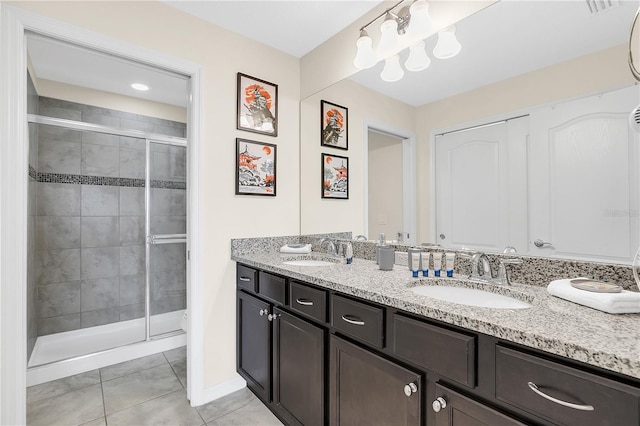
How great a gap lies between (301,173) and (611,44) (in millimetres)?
1851

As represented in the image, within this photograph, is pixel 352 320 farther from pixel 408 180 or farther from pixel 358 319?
pixel 408 180

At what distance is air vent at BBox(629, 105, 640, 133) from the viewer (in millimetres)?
931

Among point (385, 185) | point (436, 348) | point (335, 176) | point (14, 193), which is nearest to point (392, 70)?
point (385, 185)

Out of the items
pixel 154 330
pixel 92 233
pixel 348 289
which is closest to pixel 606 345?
pixel 348 289

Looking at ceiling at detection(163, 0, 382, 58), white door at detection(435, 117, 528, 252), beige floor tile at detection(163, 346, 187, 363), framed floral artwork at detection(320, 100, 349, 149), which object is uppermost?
ceiling at detection(163, 0, 382, 58)

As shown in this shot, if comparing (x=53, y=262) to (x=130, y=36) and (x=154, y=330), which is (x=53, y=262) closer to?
(x=154, y=330)

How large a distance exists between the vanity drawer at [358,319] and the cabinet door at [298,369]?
0.49ft

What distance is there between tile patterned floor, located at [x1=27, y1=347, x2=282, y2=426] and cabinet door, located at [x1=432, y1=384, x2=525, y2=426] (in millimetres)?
1202

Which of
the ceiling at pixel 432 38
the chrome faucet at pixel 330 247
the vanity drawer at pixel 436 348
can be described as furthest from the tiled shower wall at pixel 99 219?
the vanity drawer at pixel 436 348

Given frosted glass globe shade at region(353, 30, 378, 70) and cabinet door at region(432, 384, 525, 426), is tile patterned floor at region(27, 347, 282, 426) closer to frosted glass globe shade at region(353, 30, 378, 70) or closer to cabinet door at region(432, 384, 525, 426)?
cabinet door at region(432, 384, 525, 426)

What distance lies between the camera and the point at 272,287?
1.69m

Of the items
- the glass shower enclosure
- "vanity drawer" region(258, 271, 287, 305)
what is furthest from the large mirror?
the glass shower enclosure

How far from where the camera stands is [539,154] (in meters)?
1.20

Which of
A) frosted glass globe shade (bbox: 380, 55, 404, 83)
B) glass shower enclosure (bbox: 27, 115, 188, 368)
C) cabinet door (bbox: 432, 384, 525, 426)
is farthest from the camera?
glass shower enclosure (bbox: 27, 115, 188, 368)
